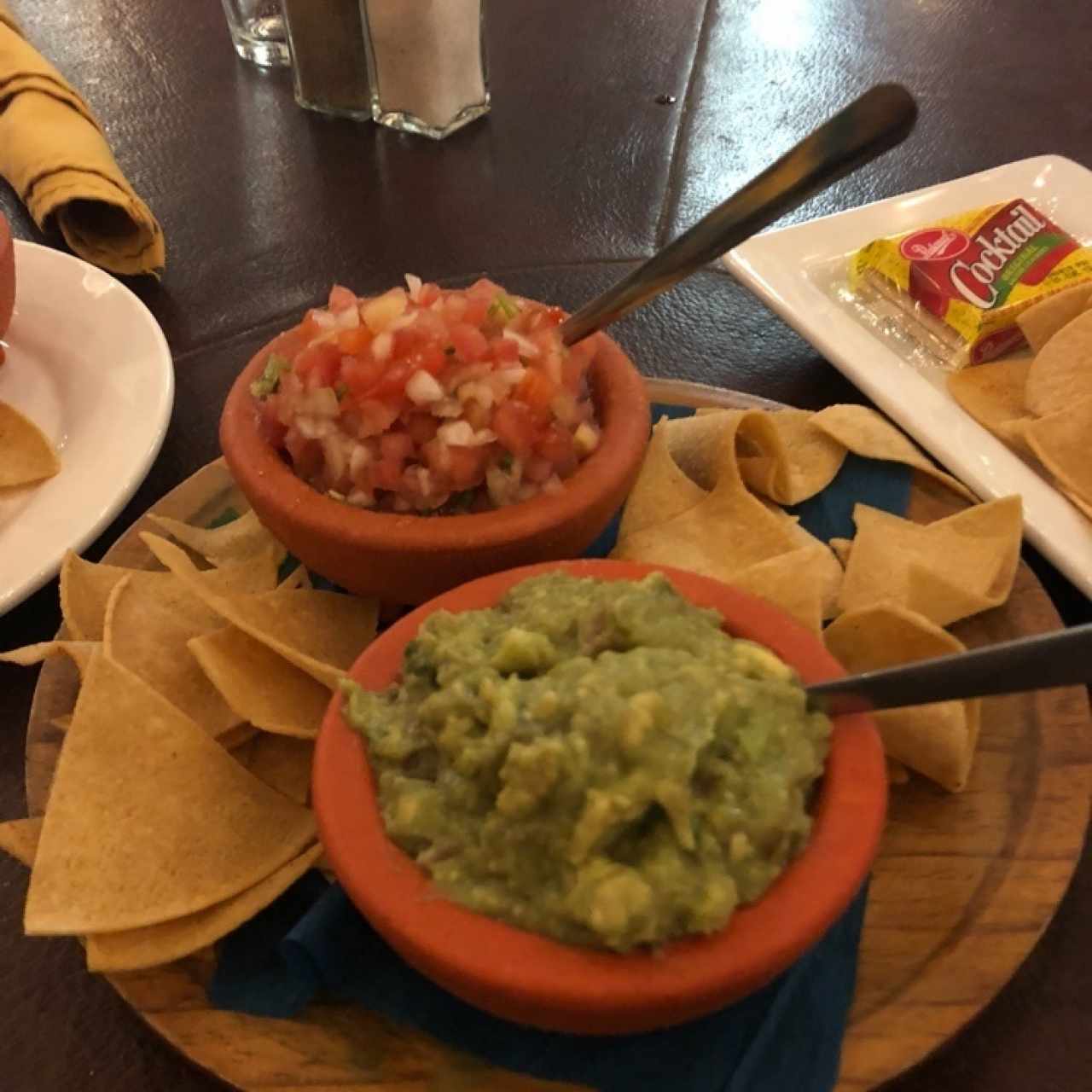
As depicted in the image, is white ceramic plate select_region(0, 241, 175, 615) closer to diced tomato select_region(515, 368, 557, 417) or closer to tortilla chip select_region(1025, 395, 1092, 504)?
diced tomato select_region(515, 368, 557, 417)

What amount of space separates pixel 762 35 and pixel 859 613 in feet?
6.79

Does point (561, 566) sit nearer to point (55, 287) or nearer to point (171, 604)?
point (171, 604)

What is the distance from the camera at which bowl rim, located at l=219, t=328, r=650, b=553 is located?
1109 mm

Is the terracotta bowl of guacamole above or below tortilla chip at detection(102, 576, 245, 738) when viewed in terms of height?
above

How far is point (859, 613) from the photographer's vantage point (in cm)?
113

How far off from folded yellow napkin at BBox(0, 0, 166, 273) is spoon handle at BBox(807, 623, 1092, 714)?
1.48 meters

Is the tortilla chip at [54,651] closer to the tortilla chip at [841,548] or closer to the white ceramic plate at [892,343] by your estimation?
the tortilla chip at [841,548]

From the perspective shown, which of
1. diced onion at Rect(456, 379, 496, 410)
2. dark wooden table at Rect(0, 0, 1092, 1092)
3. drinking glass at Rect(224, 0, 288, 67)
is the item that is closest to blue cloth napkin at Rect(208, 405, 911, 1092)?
dark wooden table at Rect(0, 0, 1092, 1092)

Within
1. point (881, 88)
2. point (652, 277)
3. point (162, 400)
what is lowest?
point (162, 400)

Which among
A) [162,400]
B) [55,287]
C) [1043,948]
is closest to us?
[1043,948]

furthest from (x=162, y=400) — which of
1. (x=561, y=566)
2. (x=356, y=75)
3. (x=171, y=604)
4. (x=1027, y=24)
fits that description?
(x=1027, y=24)

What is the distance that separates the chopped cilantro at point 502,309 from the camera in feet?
3.98

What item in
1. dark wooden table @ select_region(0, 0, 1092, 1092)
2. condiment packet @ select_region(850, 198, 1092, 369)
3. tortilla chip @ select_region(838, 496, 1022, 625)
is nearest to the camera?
tortilla chip @ select_region(838, 496, 1022, 625)

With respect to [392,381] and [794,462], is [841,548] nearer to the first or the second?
[794,462]
